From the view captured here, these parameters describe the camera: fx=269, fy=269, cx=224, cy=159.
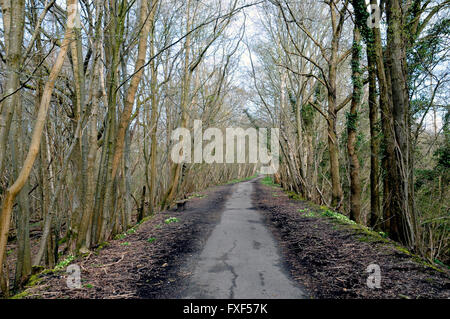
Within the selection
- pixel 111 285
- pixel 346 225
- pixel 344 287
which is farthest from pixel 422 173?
pixel 111 285

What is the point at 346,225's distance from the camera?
20.1 feet

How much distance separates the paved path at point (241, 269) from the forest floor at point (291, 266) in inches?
5.7

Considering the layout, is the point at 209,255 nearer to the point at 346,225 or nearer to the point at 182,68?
the point at 346,225

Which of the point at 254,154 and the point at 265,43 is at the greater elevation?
the point at 265,43

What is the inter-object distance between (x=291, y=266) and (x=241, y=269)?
0.84 m

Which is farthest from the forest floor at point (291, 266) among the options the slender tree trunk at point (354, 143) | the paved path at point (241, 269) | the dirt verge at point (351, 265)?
the slender tree trunk at point (354, 143)

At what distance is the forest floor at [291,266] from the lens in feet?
10.6

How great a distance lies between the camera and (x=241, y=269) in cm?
414

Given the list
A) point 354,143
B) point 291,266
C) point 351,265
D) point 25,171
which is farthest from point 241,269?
point 354,143

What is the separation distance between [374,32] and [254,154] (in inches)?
1196

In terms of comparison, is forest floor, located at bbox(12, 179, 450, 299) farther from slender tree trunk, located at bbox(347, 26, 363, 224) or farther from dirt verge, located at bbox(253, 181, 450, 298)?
slender tree trunk, located at bbox(347, 26, 363, 224)

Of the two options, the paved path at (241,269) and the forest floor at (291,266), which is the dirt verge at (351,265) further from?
the paved path at (241,269)

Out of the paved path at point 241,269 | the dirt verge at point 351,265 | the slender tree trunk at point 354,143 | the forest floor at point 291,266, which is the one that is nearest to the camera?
the dirt verge at point 351,265

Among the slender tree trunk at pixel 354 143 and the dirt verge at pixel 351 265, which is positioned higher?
the slender tree trunk at pixel 354 143
